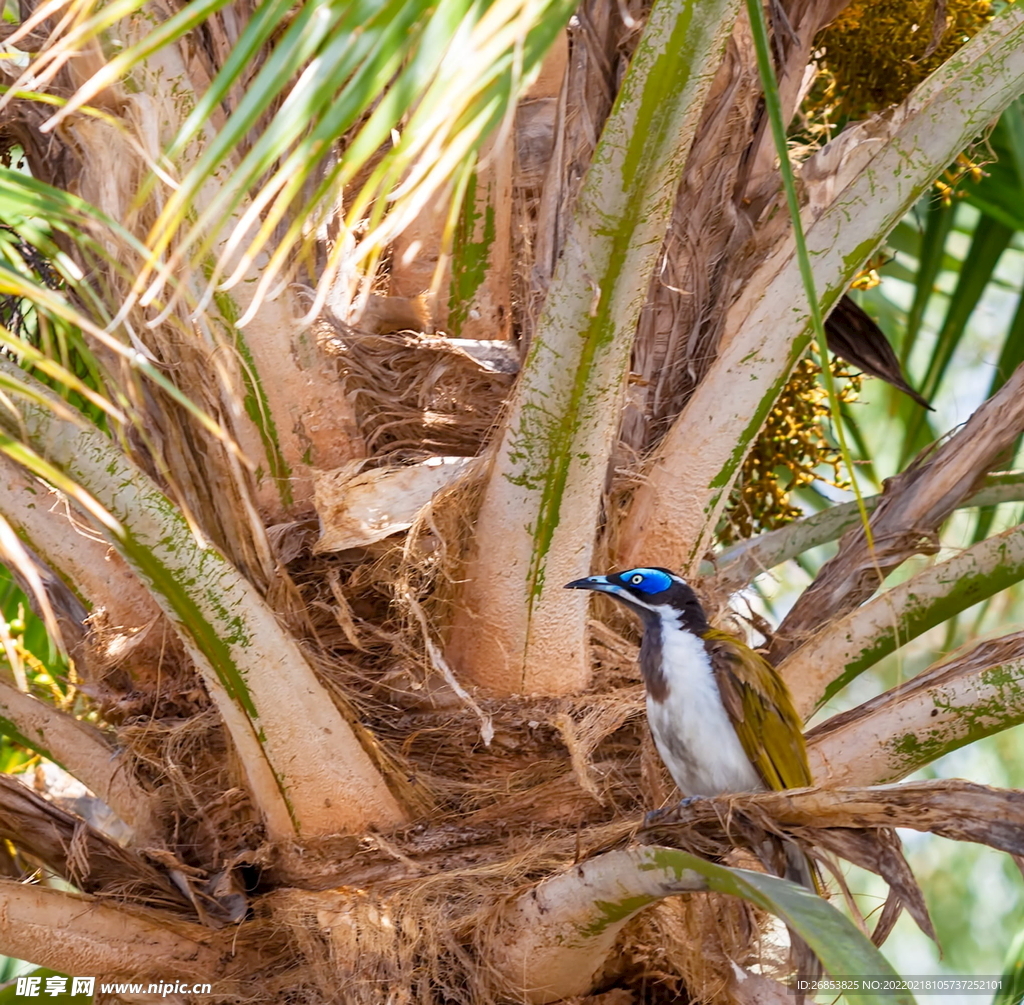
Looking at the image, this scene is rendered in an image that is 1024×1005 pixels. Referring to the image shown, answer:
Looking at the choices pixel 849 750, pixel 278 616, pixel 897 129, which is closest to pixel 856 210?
pixel 897 129

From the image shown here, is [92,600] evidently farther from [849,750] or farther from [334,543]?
[849,750]

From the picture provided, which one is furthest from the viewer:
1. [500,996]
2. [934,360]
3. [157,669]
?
[934,360]

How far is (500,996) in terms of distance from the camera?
206cm

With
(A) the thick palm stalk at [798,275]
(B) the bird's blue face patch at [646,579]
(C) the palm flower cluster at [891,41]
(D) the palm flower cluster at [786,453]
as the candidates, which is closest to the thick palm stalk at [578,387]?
(B) the bird's blue face patch at [646,579]

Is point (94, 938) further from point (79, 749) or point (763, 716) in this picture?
point (763, 716)

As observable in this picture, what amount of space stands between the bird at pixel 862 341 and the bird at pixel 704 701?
755 mm

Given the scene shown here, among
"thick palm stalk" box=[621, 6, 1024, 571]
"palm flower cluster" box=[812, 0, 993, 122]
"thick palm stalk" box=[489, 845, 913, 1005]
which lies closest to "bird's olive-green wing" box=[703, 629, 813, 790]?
"thick palm stalk" box=[621, 6, 1024, 571]

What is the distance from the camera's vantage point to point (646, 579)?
7.73 ft

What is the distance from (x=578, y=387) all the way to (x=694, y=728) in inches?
34.1

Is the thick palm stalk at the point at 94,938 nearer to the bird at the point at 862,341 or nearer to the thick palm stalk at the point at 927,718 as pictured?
the thick palm stalk at the point at 927,718

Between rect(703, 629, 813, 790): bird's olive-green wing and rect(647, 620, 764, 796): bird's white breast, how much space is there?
0.08 ft

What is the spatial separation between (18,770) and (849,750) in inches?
90.2

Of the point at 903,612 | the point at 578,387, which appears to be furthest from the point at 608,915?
the point at 903,612

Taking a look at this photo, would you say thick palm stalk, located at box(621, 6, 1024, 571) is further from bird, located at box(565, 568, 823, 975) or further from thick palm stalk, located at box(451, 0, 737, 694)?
thick palm stalk, located at box(451, 0, 737, 694)
